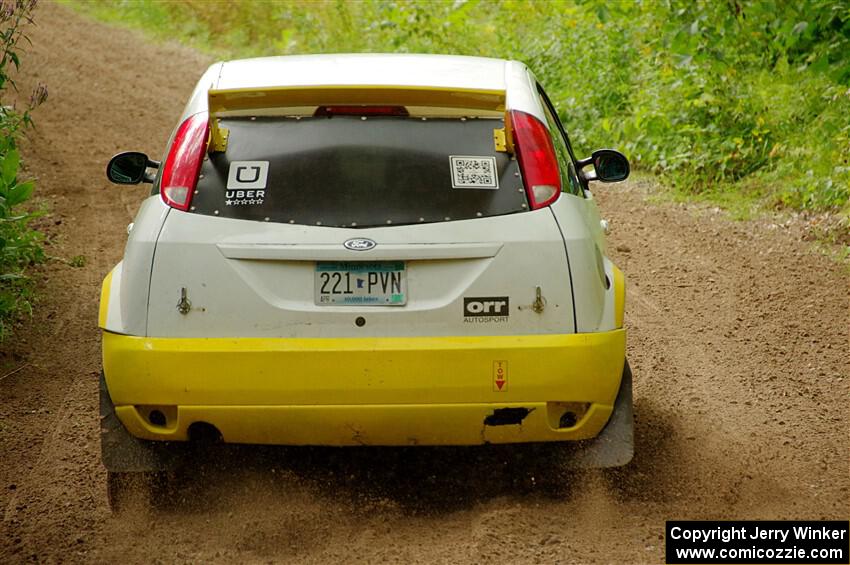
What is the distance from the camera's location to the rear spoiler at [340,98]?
3.95 m

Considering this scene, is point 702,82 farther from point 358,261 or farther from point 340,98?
point 358,261

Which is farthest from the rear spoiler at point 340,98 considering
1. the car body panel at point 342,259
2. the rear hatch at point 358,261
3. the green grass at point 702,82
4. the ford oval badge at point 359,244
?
the green grass at point 702,82

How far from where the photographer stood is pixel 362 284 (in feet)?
12.4

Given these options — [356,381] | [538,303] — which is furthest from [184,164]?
[538,303]

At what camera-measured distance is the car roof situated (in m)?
4.07

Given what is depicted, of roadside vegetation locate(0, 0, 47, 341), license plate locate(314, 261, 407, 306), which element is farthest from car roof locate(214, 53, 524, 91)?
roadside vegetation locate(0, 0, 47, 341)

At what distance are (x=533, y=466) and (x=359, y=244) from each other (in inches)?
57.4

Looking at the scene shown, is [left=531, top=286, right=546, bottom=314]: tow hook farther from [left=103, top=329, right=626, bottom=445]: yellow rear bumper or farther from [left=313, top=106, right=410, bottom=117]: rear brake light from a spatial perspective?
[left=313, top=106, right=410, bottom=117]: rear brake light

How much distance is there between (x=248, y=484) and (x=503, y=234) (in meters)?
1.61

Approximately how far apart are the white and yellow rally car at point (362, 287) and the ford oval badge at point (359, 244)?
0.5 inches

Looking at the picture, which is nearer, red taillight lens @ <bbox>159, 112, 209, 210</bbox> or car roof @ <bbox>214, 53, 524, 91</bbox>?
red taillight lens @ <bbox>159, 112, 209, 210</bbox>

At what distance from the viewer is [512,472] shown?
4617mm

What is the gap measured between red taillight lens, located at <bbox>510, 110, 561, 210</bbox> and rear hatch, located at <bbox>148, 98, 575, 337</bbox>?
58 mm

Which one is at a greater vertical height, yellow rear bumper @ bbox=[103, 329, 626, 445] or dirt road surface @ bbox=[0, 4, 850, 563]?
yellow rear bumper @ bbox=[103, 329, 626, 445]
